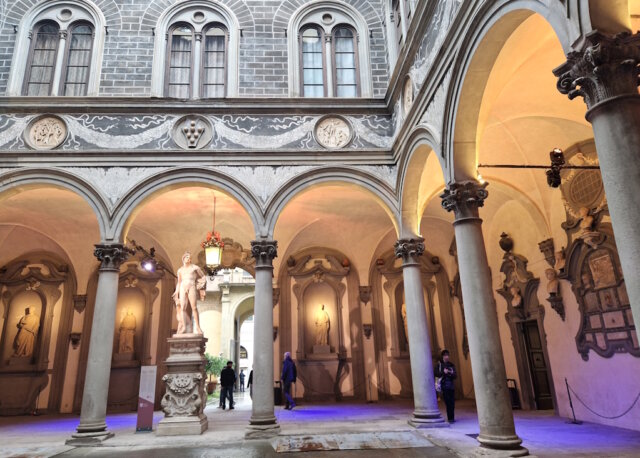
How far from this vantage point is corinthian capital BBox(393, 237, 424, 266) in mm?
8969

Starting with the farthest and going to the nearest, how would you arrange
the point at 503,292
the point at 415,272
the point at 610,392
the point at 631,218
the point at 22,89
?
the point at 503,292 → the point at 22,89 → the point at 415,272 → the point at 610,392 → the point at 631,218

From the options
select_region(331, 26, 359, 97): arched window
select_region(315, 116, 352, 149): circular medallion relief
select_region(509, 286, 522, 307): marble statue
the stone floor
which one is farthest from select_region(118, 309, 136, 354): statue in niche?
select_region(509, 286, 522, 307): marble statue

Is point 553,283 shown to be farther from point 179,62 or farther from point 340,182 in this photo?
point 179,62

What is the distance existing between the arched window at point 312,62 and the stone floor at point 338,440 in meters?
7.44

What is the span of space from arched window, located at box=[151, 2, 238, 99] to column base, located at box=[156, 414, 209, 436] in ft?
22.9

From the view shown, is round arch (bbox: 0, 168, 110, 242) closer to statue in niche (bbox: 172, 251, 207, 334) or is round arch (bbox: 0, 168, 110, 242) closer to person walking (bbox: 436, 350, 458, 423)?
statue in niche (bbox: 172, 251, 207, 334)

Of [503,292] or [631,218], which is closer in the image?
[631,218]

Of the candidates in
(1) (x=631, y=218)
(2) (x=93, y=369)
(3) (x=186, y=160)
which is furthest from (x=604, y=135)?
(2) (x=93, y=369)

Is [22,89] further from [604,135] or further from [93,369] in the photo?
[604,135]

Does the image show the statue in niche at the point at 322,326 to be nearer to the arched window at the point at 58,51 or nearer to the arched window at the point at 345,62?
the arched window at the point at 345,62

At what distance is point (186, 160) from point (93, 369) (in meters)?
4.50

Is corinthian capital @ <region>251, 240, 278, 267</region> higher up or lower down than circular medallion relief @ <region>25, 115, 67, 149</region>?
lower down

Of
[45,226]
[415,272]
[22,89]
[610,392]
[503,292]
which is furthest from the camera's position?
[45,226]

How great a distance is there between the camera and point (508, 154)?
9438 mm
